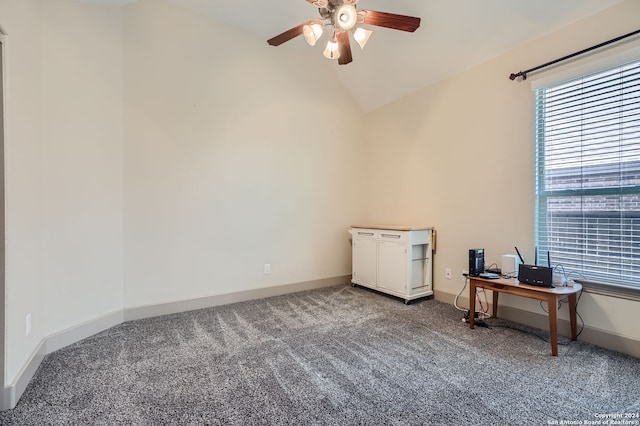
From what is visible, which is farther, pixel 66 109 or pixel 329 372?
pixel 66 109

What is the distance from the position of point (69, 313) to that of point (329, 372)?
6.99 ft

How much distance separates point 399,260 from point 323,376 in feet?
6.08

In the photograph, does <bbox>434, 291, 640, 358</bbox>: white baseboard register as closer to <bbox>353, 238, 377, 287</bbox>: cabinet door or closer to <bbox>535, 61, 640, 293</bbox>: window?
<bbox>535, 61, 640, 293</bbox>: window

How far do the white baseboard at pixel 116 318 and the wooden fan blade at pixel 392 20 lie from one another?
9.78ft

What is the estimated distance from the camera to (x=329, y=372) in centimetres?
193

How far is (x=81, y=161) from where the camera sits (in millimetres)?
2443

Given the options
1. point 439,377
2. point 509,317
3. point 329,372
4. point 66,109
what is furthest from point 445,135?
point 66,109

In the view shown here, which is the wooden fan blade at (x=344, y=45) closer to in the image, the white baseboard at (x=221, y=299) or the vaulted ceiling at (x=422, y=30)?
the vaulted ceiling at (x=422, y=30)

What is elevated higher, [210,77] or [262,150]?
[210,77]

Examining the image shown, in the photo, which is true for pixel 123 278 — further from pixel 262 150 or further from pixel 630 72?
pixel 630 72

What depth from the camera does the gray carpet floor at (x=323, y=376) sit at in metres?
1.53

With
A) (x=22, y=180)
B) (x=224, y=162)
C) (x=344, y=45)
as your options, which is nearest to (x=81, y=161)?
(x=22, y=180)

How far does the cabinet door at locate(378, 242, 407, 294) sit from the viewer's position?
338cm

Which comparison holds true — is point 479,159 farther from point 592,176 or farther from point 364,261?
point 364,261
